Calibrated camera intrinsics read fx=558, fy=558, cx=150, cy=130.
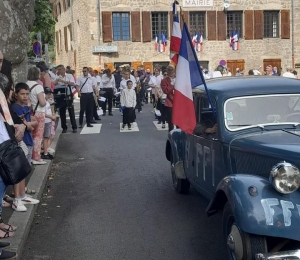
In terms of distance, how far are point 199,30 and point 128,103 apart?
2302cm

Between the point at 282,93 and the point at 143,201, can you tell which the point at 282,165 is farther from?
the point at 143,201

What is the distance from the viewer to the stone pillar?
9406mm

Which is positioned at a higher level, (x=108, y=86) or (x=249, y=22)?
(x=249, y=22)

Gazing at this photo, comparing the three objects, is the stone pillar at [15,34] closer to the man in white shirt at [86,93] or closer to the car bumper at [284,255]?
the man in white shirt at [86,93]

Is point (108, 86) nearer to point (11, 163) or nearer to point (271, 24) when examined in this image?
point (11, 163)

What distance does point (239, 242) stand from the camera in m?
4.63

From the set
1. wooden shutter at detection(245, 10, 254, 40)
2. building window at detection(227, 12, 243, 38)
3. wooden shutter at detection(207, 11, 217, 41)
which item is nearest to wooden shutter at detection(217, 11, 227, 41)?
wooden shutter at detection(207, 11, 217, 41)

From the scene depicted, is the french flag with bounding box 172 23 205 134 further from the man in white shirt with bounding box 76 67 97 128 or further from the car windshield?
the man in white shirt with bounding box 76 67 97 128

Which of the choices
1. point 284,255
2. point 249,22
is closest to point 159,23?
point 249,22

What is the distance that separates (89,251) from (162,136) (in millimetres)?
8745

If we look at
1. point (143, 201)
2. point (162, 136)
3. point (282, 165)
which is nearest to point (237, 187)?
point (282, 165)

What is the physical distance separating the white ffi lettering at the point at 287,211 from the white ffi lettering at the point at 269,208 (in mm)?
55

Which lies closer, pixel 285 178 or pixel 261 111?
pixel 285 178

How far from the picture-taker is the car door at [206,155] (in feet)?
19.7
